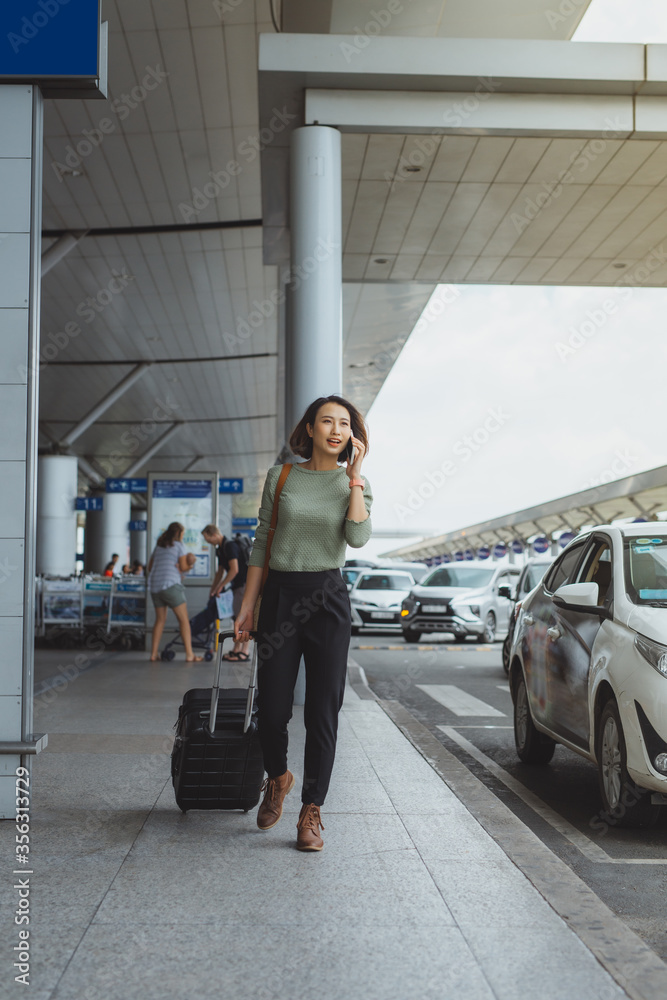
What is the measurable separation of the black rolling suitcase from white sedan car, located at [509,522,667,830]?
183cm

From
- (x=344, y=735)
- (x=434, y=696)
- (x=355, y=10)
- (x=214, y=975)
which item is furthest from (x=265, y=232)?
(x=214, y=975)

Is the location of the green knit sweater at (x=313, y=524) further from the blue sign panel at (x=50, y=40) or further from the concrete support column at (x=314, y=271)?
the concrete support column at (x=314, y=271)

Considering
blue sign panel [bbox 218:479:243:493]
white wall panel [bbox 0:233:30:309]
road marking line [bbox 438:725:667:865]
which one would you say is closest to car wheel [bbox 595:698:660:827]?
road marking line [bbox 438:725:667:865]

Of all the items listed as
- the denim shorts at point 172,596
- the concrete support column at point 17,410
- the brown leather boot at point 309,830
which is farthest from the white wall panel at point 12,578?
the denim shorts at point 172,596

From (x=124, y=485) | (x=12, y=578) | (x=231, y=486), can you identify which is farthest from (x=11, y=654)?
(x=124, y=485)

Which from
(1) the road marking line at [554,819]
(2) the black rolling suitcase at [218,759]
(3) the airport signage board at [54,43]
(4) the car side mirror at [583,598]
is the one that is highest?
(3) the airport signage board at [54,43]

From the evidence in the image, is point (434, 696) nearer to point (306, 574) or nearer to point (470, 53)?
point (470, 53)

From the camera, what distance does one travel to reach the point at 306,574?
4.19m

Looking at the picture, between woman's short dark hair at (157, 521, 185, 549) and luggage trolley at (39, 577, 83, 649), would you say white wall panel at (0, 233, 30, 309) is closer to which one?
woman's short dark hair at (157, 521, 185, 549)

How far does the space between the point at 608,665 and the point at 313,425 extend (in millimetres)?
2073

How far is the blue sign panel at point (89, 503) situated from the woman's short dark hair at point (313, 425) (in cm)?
2985

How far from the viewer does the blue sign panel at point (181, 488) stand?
1648 cm

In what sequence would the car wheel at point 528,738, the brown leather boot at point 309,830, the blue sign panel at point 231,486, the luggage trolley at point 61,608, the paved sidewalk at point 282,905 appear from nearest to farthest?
1. the paved sidewalk at point 282,905
2. the brown leather boot at point 309,830
3. the car wheel at point 528,738
4. the luggage trolley at point 61,608
5. the blue sign panel at point 231,486

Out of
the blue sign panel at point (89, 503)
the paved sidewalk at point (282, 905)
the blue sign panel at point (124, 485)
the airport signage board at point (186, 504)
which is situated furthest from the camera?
the blue sign panel at point (89, 503)
